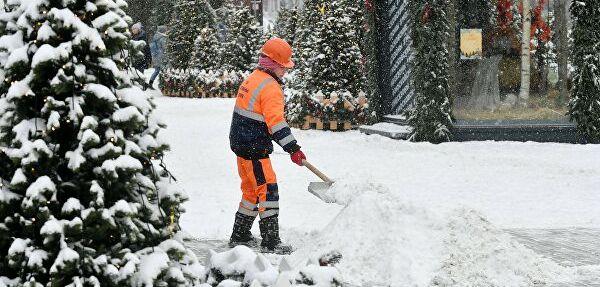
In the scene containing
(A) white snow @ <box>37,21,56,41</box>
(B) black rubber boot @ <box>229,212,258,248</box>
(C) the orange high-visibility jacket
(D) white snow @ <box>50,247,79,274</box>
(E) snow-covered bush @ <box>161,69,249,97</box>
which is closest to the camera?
(D) white snow @ <box>50,247,79,274</box>

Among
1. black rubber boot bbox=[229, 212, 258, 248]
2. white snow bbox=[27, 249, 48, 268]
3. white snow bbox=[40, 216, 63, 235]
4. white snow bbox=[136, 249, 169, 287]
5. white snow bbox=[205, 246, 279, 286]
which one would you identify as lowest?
black rubber boot bbox=[229, 212, 258, 248]

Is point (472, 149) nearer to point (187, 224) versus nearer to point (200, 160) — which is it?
point (200, 160)

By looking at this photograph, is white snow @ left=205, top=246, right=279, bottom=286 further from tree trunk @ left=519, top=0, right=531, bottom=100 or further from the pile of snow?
tree trunk @ left=519, top=0, right=531, bottom=100

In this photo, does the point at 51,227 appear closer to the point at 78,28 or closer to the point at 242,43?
the point at 78,28

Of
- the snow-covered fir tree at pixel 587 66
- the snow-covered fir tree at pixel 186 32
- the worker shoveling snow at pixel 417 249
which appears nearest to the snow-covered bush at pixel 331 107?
the snow-covered fir tree at pixel 587 66

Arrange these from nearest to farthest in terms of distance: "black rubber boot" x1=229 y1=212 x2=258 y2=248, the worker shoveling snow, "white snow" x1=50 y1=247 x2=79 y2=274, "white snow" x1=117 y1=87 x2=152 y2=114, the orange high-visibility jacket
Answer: "white snow" x1=50 y1=247 x2=79 y2=274
"white snow" x1=117 y1=87 x2=152 y2=114
the worker shoveling snow
the orange high-visibility jacket
"black rubber boot" x1=229 y1=212 x2=258 y2=248

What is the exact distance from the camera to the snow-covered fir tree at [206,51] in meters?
28.9

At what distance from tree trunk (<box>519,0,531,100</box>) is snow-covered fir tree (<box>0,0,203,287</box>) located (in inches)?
521

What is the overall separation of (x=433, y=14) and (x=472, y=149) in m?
2.57

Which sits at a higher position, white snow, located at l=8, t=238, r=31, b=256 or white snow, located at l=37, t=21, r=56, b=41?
white snow, located at l=37, t=21, r=56, b=41

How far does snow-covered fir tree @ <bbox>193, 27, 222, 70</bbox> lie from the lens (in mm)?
28922

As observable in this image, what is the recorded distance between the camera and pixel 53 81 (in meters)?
3.04

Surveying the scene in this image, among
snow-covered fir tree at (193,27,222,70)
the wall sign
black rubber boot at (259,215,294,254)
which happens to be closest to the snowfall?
black rubber boot at (259,215,294,254)

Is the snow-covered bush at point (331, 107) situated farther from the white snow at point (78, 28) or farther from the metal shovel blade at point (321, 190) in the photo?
the white snow at point (78, 28)
